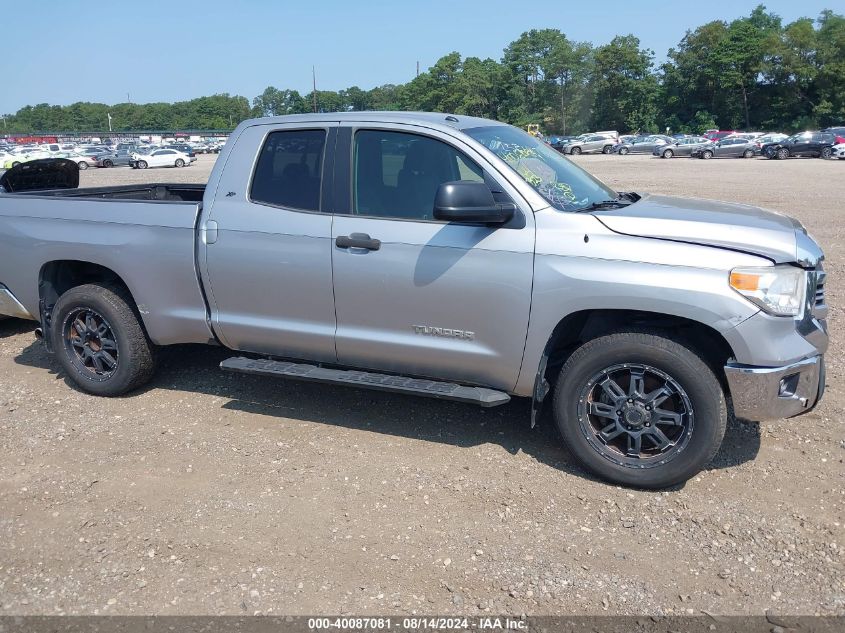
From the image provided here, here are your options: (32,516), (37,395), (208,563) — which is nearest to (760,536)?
(208,563)

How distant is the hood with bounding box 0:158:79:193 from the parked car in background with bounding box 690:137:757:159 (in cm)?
4748

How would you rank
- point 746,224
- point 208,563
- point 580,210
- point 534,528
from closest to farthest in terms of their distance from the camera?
point 208,563 < point 534,528 < point 746,224 < point 580,210

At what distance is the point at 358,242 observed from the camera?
176 inches

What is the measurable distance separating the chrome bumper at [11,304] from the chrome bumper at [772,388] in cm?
513

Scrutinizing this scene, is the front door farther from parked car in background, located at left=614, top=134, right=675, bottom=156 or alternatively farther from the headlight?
parked car in background, located at left=614, top=134, right=675, bottom=156

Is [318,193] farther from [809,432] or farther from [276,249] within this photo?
[809,432]

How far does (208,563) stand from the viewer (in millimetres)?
3541

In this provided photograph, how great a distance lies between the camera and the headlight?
376 centimetres

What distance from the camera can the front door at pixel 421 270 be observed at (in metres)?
4.19

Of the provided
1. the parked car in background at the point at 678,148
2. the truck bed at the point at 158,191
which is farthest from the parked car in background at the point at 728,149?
the truck bed at the point at 158,191

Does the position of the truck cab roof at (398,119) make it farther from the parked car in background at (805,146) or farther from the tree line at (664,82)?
the tree line at (664,82)

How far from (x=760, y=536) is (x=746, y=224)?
5.32ft

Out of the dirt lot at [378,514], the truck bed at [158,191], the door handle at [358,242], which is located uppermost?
the truck bed at [158,191]

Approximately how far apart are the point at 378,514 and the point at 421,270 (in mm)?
1378
